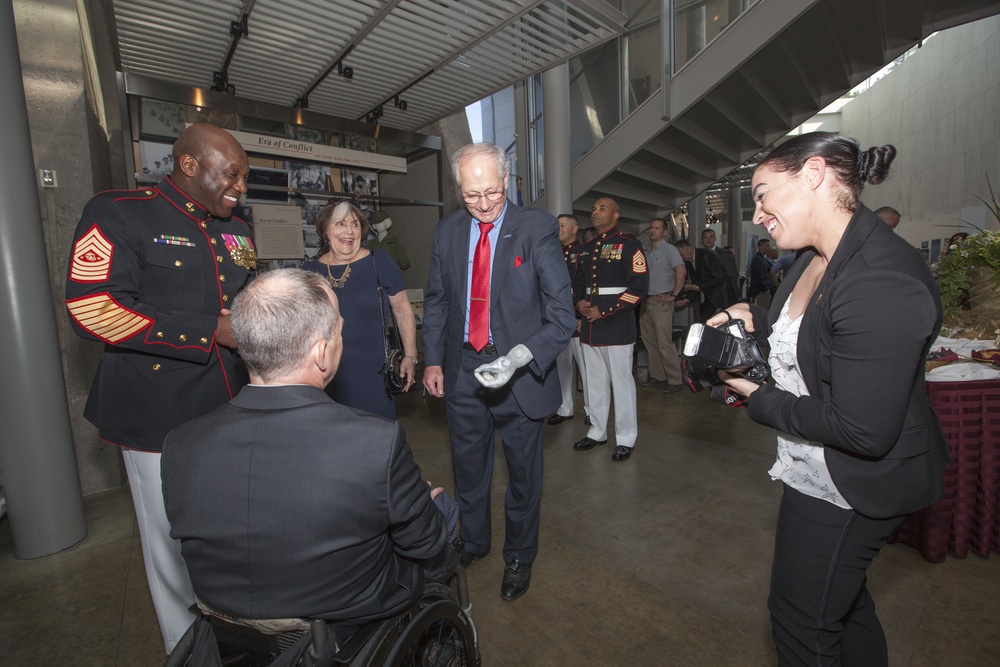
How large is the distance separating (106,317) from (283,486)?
0.94 metres

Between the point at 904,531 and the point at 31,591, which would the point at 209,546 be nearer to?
the point at 31,591

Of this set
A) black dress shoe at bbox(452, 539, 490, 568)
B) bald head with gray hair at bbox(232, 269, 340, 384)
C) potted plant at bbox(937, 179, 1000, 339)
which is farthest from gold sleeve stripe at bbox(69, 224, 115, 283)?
potted plant at bbox(937, 179, 1000, 339)

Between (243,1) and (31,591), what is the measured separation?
12.0 feet

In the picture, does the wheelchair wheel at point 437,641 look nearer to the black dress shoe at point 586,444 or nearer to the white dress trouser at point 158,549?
the white dress trouser at point 158,549

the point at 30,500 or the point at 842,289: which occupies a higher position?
the point at 842,289

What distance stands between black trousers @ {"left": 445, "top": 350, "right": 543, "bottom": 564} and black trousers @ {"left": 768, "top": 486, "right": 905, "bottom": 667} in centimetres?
108

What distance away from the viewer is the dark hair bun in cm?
118

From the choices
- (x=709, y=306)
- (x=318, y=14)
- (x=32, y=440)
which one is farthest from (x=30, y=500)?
(x=709, y=306)

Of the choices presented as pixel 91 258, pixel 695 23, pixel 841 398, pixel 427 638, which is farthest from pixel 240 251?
pixel 695 23

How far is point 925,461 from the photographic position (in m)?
1.16

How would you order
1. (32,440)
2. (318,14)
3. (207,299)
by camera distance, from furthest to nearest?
(318,14)
(32,440)
(207,299)

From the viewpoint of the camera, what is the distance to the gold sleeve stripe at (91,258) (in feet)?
4.83

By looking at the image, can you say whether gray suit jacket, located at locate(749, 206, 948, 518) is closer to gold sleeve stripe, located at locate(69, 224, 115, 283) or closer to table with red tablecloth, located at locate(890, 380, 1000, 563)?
table with red tablecloth, located at locate(890, 380, 1000, 563)

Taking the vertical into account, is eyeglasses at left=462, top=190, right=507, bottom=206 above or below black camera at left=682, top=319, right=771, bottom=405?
above
